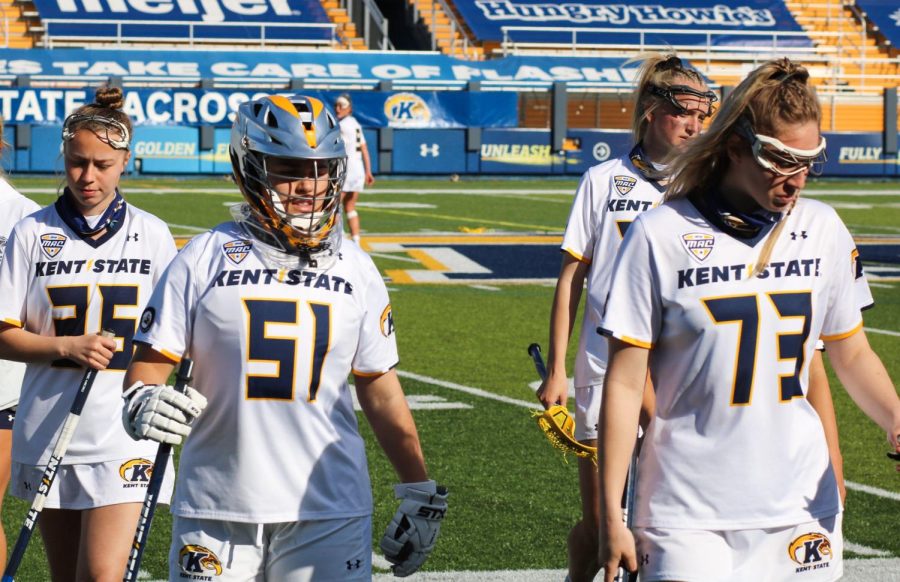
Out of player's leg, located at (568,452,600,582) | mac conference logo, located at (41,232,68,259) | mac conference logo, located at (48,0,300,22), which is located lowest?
player's leg, located at (568,452,600,582)

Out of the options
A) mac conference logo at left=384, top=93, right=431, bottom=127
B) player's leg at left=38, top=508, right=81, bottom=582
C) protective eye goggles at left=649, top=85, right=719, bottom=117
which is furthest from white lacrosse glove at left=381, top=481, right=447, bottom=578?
mac conference logo at left=384, top=93, right=431, bottom=127

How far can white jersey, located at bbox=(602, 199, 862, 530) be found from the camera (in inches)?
135

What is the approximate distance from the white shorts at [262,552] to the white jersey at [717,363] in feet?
2.33

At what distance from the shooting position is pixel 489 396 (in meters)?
9.93

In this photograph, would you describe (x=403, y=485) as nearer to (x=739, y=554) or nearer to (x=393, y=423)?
(x=393, y=423)

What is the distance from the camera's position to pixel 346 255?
3.67 m

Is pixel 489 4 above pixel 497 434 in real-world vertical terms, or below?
above

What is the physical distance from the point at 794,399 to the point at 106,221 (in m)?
2.25

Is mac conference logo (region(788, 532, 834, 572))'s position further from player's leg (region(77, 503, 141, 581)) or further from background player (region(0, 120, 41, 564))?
background player (region(0, 120, 41, 564))

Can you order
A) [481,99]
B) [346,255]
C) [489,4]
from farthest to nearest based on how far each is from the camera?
[489,4]
[481,99]
[346,255]

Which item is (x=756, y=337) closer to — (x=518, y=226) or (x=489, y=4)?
(x=518, y=226)

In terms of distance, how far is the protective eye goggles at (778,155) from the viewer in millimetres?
3348

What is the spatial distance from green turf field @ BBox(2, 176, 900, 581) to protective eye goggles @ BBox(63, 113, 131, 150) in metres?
1.96

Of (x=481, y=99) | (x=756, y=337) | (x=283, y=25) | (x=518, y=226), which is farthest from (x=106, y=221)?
(x=283, y=25)
